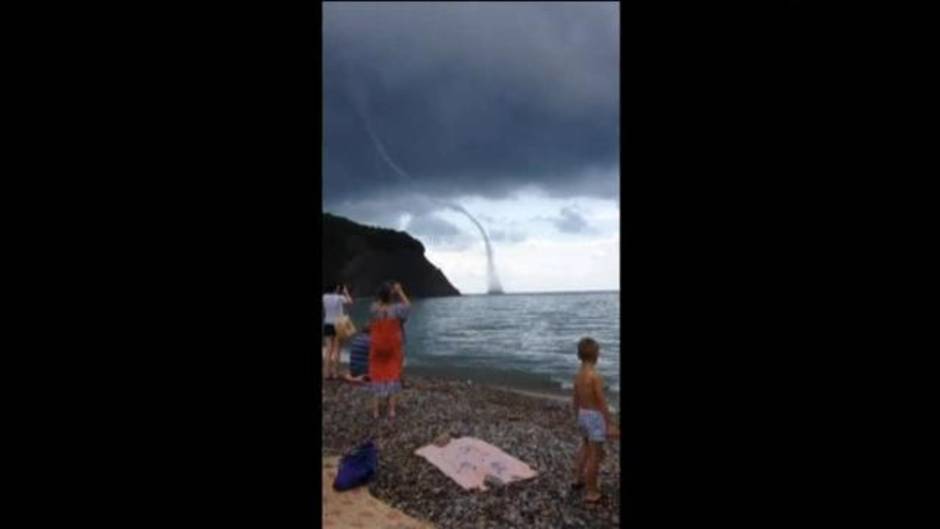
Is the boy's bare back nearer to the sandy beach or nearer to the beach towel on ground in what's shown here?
the sandy beach

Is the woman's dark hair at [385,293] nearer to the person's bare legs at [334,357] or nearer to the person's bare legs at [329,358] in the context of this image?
the person's bare legs at [334,357]

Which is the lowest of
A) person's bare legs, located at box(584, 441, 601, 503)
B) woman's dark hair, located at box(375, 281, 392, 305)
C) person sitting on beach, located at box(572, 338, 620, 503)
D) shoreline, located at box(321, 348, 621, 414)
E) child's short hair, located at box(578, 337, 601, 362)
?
shoreline, located at box(321, 348, 621, 414)

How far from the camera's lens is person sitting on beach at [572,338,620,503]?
5.97 metres

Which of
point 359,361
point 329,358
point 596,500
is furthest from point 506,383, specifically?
point 596,500

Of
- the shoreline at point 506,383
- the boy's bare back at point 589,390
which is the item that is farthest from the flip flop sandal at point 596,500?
the shoreline at point 506,383

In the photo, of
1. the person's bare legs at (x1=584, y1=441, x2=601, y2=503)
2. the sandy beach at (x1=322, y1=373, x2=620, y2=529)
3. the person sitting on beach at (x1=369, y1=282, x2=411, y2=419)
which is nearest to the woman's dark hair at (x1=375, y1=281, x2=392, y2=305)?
the person sitting on beach at (x1=369, y1=282, x2=411, y2=419)

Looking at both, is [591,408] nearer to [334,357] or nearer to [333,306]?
[333,306]

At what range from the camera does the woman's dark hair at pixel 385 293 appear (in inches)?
328

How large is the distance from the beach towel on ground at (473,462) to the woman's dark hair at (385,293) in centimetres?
237

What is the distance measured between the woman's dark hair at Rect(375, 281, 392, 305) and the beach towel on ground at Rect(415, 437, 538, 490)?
237 cm
